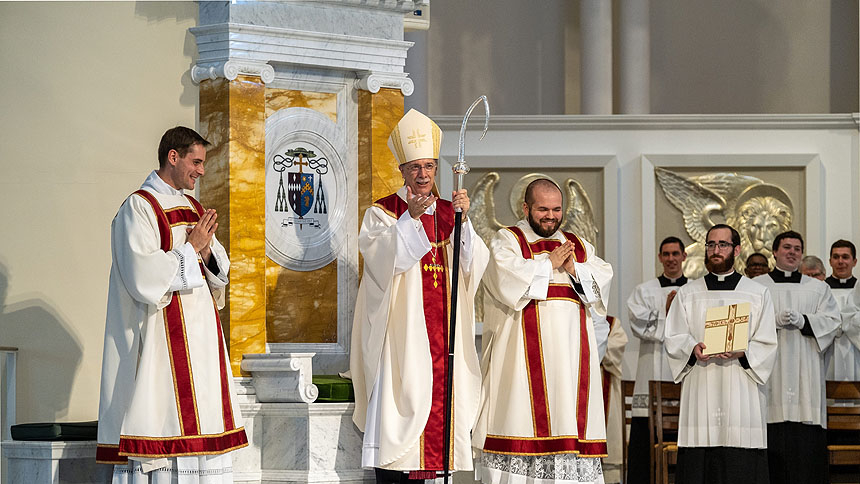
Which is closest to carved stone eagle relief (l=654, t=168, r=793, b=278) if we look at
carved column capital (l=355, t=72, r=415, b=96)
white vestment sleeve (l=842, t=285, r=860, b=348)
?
white vestment sleeve (l=842, t=285, r=860, b=348)

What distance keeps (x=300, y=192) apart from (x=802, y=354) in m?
3.97

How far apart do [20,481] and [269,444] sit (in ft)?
4.28

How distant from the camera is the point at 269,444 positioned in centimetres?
715

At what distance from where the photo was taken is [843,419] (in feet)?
31.3

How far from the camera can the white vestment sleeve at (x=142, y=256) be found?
6.12 metres

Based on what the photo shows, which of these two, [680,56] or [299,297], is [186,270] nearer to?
[299,297]

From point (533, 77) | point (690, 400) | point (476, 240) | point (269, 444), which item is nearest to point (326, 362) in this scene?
point (269, 444)

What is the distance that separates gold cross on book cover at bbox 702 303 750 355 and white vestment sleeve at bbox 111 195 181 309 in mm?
3592

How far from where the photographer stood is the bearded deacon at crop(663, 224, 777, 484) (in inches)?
327

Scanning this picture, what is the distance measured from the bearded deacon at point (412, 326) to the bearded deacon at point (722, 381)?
191 centimetres

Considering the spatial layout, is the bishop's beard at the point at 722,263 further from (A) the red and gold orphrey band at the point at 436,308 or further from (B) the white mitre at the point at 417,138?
(B) the white mitre at the point at 417,138

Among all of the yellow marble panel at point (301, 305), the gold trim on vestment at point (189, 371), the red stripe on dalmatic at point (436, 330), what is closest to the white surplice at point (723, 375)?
the red stripe on dalmatic at point (436, 330)

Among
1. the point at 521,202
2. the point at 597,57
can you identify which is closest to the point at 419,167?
the point at 521,202

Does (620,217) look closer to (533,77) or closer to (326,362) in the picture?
(533,77)
